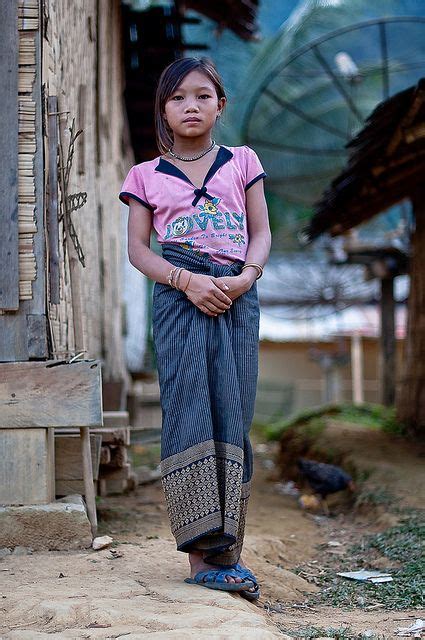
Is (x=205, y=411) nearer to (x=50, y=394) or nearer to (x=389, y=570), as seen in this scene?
(x=50, y=394)

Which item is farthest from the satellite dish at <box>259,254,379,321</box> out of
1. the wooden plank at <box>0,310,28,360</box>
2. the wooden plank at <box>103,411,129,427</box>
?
the wooden plank at <box>0,310,28,360</box>

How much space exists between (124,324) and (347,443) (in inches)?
124

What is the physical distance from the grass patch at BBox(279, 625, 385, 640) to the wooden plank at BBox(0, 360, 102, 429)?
1.43 metres

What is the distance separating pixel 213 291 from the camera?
3164 mm

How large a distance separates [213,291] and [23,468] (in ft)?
4.29

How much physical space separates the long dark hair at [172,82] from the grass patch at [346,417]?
20.5 feet

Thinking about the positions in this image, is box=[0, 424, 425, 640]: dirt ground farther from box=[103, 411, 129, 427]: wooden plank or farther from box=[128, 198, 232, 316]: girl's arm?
box=[128, 198, 232, 316]: girl's arm

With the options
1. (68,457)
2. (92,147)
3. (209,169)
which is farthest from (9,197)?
(92,147)

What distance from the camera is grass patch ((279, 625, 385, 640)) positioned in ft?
Result: 8.86

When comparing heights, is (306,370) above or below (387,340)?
below

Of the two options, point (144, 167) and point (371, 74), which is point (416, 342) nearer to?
point (371, 74)

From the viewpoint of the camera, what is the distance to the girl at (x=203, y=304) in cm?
316

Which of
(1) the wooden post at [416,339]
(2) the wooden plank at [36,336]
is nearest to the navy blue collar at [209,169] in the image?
(2) the wooden plank at [36,336]

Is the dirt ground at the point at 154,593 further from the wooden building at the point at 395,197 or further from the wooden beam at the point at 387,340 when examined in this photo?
the wooden beam at the point at 387,340
